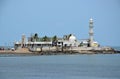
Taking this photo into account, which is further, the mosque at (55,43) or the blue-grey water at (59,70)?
the mosque at (55,43)

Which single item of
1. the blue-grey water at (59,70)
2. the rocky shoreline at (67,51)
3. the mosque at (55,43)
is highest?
the mosque at (55,43)

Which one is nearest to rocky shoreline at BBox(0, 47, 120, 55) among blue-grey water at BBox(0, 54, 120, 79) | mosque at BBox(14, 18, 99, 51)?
mosque at BBox(14, 18, 99, 51)

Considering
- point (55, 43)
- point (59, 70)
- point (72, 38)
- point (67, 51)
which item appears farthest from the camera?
point (72, 38)

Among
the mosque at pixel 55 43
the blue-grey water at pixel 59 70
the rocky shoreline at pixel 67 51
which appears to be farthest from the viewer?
the mosque at pixel 55 43

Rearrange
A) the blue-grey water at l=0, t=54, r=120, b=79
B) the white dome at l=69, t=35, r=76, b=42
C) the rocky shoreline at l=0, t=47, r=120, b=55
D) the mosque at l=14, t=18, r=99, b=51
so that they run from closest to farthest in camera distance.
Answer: the blue-grey water at l=0, t=54, r=120, b=79 → the rocky shoreline at l=0, t=47, r=120, b=55 → the mosque at l=14, t=18, r=99, b=51 → the white dome at l=69, t=35, r=76, b=42

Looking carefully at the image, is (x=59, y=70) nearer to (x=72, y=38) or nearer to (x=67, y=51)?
(x=67, y=51)

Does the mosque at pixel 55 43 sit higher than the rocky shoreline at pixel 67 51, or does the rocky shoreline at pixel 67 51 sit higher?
the mosque at pixel 55 43

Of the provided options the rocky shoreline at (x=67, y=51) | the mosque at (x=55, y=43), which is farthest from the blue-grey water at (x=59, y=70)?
the mosque at (x=55, y=43)

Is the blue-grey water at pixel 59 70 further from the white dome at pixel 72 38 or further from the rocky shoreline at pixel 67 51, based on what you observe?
the white dome at pixel 72 38

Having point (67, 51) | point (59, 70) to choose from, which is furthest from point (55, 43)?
point (59, 70)

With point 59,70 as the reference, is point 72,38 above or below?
above

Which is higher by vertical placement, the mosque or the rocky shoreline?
the mosque

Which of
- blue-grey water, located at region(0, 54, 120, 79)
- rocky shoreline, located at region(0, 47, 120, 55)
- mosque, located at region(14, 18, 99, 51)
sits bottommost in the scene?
blue-grey water, located at region(0, 54, 120, 79)

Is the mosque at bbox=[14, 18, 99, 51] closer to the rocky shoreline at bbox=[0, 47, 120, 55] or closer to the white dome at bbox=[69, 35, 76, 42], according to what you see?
the white dome at bbox=[69, 35, 76, 42]
